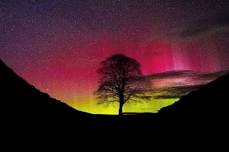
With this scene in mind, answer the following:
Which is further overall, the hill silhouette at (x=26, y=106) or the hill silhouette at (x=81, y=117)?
the hill silhouette at (x=81, y=117)

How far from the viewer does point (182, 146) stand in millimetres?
12281

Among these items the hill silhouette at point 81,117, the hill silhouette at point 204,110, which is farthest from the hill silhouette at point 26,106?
the hill silhouette at point 204,110

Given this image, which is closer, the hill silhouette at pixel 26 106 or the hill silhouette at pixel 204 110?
the hill silhouette at pixel 26 106

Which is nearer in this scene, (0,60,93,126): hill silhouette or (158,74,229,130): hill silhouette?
(0,60,93,126): hill silhouette

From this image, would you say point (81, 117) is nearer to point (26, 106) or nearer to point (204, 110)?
point (26, 106)

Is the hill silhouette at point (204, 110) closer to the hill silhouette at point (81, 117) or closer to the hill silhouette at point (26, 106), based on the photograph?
the hill silhouette at point (81, 117)

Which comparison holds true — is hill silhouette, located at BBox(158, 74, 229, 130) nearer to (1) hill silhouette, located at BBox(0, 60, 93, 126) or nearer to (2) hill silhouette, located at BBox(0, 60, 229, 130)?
(2) hill silhouette, located at BBox(0, 60, 229, 130)

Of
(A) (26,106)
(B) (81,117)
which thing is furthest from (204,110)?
(A) (26,106)

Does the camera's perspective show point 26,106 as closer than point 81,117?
Yes

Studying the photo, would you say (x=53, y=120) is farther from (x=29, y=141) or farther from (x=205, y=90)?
(x=205, y=90)

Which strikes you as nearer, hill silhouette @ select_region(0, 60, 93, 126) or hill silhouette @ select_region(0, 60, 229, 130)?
hill silhouette @ select_region(0, 60, 93, 126)

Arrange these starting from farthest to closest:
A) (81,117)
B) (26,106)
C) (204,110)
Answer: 1. (81,117)
2. (204,110)
3. (26,106)

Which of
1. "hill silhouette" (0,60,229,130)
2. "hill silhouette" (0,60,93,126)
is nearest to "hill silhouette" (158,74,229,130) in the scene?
"hill silhouette" (0,60,229,130)

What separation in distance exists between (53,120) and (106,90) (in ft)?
72.7
